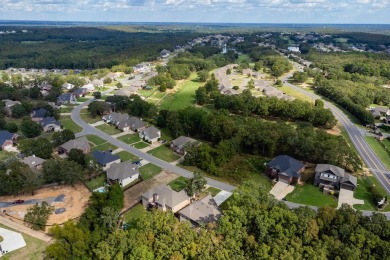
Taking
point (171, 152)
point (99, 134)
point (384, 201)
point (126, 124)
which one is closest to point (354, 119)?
point (384, 201)

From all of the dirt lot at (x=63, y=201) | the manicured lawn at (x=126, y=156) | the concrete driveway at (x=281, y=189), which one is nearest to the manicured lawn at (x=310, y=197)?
the concrete driveway at (x=281, y=189)

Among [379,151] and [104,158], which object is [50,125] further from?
[379,151]

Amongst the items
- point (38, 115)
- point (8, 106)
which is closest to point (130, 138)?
point (38, 115)

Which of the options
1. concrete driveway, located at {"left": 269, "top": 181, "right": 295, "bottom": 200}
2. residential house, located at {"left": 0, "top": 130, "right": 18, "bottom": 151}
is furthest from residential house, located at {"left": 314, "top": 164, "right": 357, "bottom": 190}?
residential house, located at {"left": 0, "top": 130, "right": 18, "bottom": 151}

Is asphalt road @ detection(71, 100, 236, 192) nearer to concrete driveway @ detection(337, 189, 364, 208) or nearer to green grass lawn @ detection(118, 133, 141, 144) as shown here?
green grass lawn @ detection(118, 133, 141, 144)

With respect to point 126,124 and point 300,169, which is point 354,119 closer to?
point 300,169
